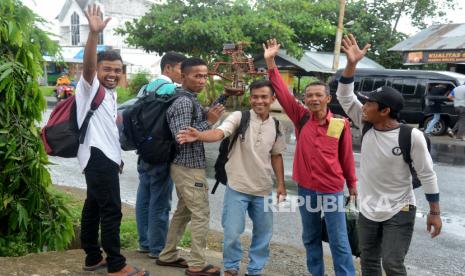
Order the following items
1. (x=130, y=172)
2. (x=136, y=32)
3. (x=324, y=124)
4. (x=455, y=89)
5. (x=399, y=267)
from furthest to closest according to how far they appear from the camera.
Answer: (x=136, y=32)
(x=455, y=89)
(x=130, y=172)
(x=324, y=124)
(x=399, y=267)

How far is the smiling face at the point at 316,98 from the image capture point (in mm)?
3895

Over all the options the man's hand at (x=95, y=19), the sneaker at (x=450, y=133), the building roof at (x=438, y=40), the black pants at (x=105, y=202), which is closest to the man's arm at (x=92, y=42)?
the man's hand at (x=95, y=19)

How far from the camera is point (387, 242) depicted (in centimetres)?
351

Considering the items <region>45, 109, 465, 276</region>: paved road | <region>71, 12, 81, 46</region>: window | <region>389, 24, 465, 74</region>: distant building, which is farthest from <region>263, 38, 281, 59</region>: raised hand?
<region>71, 12, 81, 46</region>: window

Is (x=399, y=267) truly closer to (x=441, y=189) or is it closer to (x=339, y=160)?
(x=339, y=160)

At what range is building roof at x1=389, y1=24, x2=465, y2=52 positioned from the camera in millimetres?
19156

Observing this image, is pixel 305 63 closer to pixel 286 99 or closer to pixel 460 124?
pixel 460 124

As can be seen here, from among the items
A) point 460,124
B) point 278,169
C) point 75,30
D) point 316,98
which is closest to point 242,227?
point 278,169

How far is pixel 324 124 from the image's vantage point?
3904mm

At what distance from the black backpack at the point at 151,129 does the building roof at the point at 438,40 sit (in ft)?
55.2

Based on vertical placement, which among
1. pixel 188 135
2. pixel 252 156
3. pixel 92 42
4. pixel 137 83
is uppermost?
pixel 92 42

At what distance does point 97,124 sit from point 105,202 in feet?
1.79

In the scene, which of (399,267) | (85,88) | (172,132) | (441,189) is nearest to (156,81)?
(172,132)

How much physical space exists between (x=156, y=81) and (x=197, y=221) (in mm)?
1302
